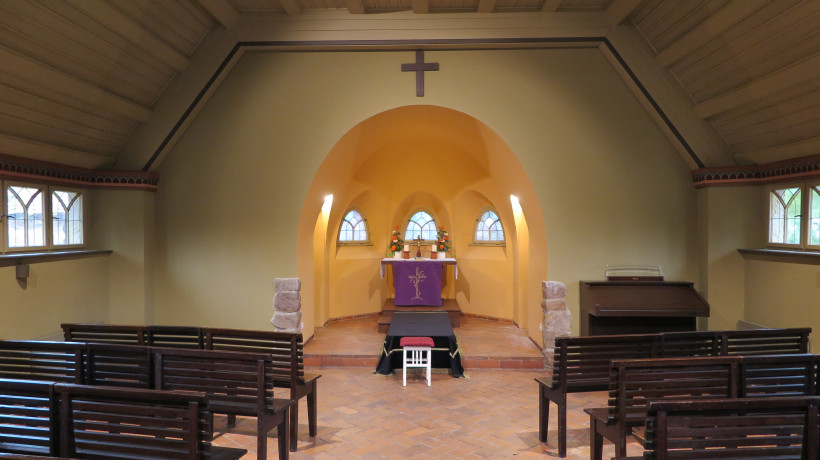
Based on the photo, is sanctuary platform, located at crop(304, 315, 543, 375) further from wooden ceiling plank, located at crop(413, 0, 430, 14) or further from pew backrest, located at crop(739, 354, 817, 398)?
wooden ceiling plank, located at crop(413, 0, 430, 14)

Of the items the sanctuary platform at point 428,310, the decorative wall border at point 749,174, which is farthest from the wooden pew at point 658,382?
the sanctuary platform at point 428,310

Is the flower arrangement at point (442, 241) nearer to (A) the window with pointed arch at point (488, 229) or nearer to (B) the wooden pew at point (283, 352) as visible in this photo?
(A) the window with pointed arch at point (488, 229)

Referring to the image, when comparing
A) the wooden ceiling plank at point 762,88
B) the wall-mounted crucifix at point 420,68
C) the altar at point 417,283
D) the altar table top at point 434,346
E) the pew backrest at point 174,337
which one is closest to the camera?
the pew backrest at point 174,337

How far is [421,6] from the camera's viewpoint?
6816 mm

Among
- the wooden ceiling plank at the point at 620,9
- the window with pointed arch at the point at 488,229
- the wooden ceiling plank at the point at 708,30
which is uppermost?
the wooden ceiling plank at the point at 620,9

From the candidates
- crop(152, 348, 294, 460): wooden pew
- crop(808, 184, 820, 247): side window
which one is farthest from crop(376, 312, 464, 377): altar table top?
crop(808, 184, 820, 247): side window

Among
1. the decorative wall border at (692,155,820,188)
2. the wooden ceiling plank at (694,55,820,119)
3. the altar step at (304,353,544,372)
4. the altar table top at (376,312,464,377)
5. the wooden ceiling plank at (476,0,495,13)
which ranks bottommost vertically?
the altar step at (304,353,544,372)

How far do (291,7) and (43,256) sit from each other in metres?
4.31

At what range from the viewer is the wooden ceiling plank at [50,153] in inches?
230

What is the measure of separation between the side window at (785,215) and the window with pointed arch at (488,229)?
496 centimetres

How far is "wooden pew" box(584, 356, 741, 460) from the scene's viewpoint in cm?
354

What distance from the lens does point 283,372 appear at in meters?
4.54

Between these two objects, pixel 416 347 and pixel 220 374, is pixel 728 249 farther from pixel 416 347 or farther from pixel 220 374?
pixel 220 374

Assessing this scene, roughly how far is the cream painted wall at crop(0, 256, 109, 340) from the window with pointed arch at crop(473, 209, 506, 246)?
6808 mm
